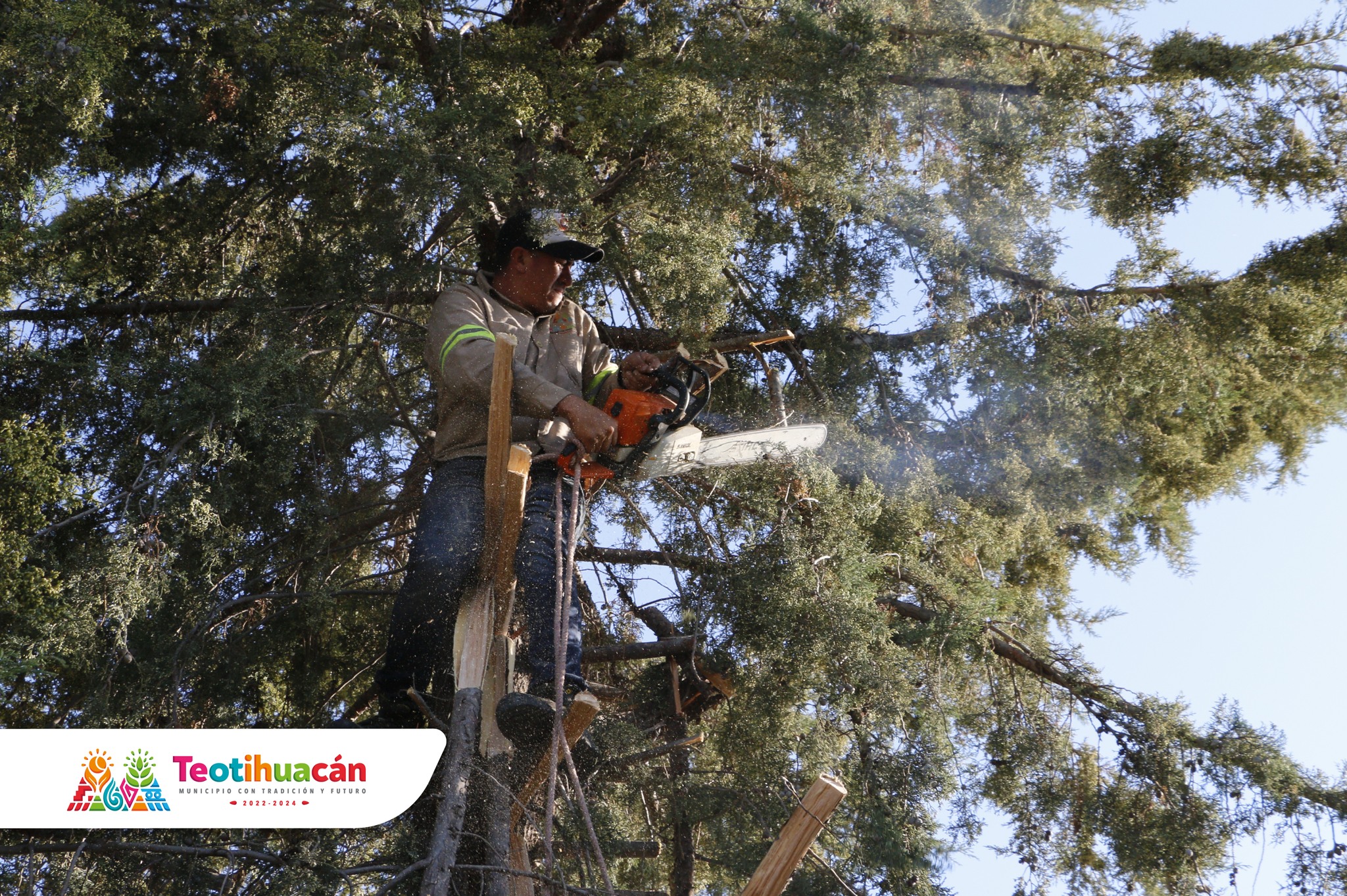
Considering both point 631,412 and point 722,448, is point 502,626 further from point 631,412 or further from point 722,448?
point 722,448

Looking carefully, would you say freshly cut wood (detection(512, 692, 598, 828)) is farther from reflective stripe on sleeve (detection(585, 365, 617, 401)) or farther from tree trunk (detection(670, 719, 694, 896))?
reflective stripe on sleeve (detection(585, 365, 617, 401))

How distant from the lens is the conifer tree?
449 cm

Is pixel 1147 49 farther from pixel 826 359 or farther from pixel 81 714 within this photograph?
pixel 81 714

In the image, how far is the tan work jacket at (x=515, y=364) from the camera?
13.7 feet

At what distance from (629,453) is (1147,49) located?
321 cm

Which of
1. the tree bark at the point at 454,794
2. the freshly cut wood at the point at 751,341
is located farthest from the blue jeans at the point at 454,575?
the freshly cut wood at the point at 751,341

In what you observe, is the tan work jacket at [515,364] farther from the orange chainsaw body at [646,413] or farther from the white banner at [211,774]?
the white banner at [211,774]

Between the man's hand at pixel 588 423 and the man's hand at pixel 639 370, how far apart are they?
392 mm

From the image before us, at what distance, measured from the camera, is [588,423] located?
157 inches

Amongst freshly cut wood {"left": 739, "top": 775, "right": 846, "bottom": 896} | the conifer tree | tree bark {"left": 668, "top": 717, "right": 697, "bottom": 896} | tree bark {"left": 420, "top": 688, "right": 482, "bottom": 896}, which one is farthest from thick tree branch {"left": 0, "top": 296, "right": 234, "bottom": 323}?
freshly cut wood {"left": 739, "top": 775, "right": 846, "bottom": 896}

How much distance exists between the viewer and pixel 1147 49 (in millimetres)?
5180

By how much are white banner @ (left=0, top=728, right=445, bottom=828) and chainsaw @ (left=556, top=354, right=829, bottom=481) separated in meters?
1.23

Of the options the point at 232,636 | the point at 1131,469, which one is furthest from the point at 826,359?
the point at 232,636

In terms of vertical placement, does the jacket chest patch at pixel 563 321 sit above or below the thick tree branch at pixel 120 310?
below
